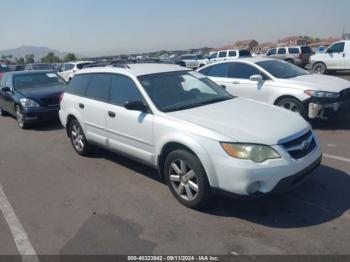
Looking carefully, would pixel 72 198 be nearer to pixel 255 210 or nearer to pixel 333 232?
pixel 255 210

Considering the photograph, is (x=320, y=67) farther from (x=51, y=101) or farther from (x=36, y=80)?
(x=51, y=101)

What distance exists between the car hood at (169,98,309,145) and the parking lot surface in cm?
81

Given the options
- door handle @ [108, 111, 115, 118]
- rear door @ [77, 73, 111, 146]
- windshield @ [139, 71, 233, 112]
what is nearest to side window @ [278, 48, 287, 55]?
windshield @ [139, 71, 233, 112]

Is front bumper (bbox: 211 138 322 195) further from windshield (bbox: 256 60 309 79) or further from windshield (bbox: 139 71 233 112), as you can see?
windshield (bbox: 256 60 309 79)

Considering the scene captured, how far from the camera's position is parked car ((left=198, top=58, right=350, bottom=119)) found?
695 centimetres

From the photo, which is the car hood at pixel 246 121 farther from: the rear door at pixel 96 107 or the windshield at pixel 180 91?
→ the rear door at pixel 96 107

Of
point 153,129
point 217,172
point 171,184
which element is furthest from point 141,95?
point 217,172

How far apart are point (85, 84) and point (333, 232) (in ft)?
14.7

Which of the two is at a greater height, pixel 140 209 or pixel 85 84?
pixel 85 84

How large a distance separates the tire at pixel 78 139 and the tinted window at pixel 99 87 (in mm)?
708

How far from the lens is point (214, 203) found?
4145mm

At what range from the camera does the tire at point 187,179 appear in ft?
12.4

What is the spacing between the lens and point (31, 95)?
357 inches

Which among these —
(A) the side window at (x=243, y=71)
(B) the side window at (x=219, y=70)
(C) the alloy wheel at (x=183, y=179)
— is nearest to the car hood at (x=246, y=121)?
(C) the alloy wheel at (x=183, y=179)
